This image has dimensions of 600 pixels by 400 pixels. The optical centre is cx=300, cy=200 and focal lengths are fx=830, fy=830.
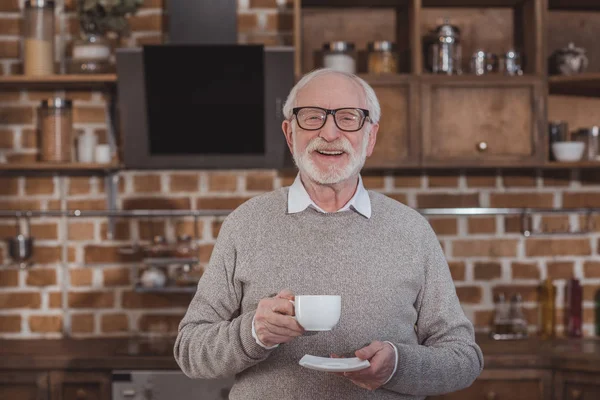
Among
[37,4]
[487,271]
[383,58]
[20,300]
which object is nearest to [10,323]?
[20,300]

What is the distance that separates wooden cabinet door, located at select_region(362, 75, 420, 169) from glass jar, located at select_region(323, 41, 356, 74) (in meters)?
0.09

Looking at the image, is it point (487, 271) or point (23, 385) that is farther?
point (487, 271)

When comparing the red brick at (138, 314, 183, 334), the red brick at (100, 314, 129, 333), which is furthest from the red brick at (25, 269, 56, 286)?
the red brick at (138, 314, 183, 334)

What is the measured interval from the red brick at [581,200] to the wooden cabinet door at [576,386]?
0.79m

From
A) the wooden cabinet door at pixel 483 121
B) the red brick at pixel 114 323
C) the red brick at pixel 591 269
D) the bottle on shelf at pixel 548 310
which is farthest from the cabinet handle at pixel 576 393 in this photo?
the red brick at pixel 114 323

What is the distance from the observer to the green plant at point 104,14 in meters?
2.92

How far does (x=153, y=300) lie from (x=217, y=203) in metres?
0.44

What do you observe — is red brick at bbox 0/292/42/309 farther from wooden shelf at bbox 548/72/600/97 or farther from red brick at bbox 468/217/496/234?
wooden shelf at bbox 548/72/600/97

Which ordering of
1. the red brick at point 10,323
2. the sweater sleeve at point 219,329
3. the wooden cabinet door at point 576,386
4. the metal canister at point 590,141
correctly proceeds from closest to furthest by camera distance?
1. the sweater sleeve at point 219,329
2. the wooden cabinet door at point 576,386
3. the metal canister at point 590,141
4. the red brick at point 10,323

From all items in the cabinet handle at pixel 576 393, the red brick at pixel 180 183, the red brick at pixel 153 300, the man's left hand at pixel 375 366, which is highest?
the red brick at pixel 180 183

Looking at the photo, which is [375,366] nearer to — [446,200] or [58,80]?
[446,200]

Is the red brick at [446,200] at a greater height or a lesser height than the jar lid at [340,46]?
lesser

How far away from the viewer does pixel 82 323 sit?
10.2 feet

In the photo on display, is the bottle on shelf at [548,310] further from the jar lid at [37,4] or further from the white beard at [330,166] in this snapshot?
the jar lid at [37,4]
